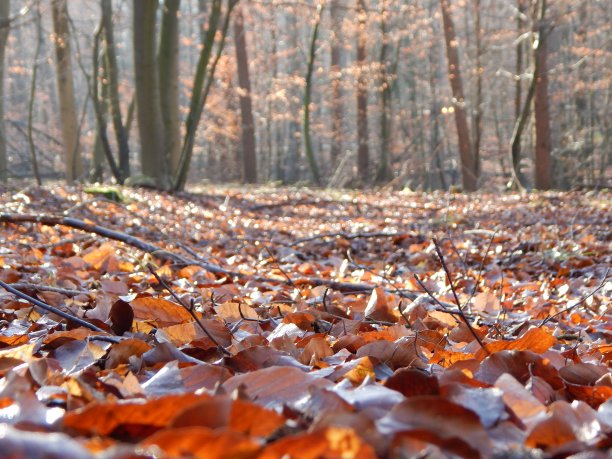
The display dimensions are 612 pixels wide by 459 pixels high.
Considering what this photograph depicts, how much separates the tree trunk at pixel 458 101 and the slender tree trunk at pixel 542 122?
342cm

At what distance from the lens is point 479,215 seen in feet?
34.3

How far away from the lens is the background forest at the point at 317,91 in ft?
45.8

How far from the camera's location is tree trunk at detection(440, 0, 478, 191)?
1936 centimetres

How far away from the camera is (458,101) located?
782 inches

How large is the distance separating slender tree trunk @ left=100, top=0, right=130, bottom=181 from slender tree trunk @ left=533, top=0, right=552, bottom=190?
30.1ft

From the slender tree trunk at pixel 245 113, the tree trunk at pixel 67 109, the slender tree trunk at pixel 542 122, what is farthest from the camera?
the slender tree trunk at pixel 245 113

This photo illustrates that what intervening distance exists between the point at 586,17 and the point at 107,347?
25953 mm

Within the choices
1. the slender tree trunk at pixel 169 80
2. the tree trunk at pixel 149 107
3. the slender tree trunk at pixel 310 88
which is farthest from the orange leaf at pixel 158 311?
the slender tree trunk at pixel 310 88

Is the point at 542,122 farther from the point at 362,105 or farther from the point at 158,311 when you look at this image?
the point at 158,311

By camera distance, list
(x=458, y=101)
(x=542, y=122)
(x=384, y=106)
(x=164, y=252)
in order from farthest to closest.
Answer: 1. (x=384, y=106)
2. (x=458, y=101)
3. (x=542, y=122)
4. (x=164, y=252)

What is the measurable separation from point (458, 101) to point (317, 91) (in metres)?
17.0

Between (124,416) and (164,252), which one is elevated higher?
(124,416)

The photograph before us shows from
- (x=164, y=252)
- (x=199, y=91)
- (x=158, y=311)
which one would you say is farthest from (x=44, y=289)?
(x=199, y=91)

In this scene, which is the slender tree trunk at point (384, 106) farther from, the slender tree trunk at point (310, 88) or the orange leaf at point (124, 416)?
the orange leaf at point (124, 416)
